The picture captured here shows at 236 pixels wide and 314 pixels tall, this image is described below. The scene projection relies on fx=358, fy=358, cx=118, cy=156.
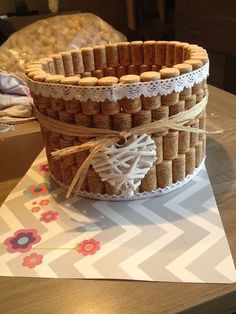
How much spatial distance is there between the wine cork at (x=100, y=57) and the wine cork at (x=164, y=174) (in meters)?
0.26

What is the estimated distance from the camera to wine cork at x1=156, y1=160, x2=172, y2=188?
0.46 m

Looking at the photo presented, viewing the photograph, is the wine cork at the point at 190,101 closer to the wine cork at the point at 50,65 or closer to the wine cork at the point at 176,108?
the wine cork at the point at 176,108

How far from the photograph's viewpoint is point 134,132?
16.6 inches

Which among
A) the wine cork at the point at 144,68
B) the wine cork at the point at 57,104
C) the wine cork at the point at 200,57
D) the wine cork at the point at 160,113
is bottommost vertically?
the wine cork at the point at 144,68

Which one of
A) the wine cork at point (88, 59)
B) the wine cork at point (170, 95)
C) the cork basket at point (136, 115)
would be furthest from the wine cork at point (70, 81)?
the wine cork at point (88, 59)

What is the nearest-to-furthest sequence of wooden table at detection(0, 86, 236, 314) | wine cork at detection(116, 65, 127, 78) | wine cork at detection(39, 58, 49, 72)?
wooden table at detection(0, 86, 236, 314)
wine cork at detection(39, 58, 49, 72)
wine cork at detection(116, 65, 127, 78)

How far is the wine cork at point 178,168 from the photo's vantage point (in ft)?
1.56

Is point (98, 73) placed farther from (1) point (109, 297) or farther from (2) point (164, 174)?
(1) point (109, 297)

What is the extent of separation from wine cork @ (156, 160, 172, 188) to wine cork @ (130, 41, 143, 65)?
0.25 metres

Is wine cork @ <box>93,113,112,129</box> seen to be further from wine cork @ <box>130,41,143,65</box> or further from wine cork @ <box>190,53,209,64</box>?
wine cork @ <box>130,41,143,65</box>

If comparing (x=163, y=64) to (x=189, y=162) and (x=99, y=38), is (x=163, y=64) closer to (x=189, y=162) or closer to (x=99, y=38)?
(x=189, y=162)

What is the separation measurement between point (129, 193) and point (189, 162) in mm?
99

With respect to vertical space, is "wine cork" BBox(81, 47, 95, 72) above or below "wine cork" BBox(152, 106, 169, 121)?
above

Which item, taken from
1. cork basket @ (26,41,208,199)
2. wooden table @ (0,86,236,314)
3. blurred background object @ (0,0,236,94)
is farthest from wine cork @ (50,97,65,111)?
blurred background object @ (0,0,236,94)
